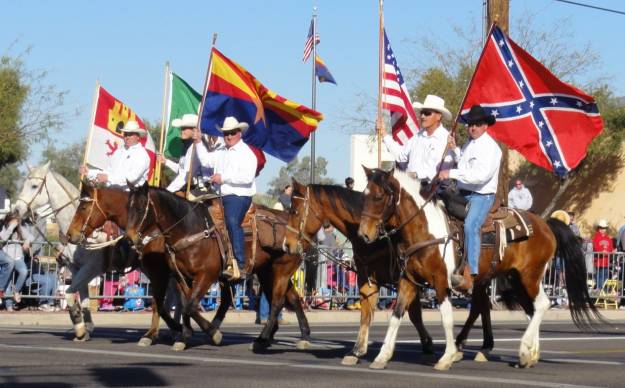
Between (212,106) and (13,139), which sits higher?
(13,139)

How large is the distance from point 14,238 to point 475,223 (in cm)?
1140

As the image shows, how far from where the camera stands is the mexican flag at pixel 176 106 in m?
21.7

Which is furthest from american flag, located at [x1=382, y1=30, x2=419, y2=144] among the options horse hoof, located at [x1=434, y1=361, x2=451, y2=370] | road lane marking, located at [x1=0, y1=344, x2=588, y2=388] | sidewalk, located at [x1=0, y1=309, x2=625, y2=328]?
horse hoof, located at [x1=434, y1=361, x2=451, y2=370]

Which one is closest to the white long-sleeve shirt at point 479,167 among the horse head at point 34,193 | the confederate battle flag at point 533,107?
the confederate battle flag at point 533,107

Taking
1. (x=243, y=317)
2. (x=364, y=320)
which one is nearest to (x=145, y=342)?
(x=364, y=320)

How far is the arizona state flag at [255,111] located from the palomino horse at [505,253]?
4.45m

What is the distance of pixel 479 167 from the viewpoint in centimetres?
1409

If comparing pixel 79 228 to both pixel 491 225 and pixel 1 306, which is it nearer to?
pixel 491 225

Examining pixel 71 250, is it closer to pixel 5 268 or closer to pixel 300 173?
pixel 5 268

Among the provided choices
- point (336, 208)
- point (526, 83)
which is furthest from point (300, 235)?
point (526, 83)

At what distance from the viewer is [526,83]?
1689 centimetres

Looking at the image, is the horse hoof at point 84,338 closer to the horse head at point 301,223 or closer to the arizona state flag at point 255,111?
the arizona state flag at point 255,111

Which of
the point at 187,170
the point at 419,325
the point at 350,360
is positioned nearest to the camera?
the point at 350,360

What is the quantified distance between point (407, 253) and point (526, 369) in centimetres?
175
